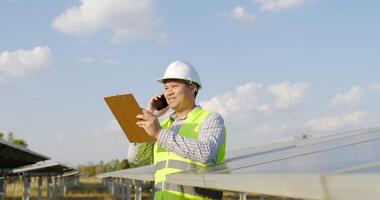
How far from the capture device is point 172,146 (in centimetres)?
333

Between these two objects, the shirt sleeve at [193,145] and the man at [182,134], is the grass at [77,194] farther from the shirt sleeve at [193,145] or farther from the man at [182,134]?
the shirt sleeve at [193,145]

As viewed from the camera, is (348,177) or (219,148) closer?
(348,177)

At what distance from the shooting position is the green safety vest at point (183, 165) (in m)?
3.56

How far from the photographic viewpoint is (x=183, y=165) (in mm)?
3559

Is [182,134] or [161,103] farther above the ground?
[161,103]

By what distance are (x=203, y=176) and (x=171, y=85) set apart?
106 cm

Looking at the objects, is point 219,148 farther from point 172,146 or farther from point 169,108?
point 169,108

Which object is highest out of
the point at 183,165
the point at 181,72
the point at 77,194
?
the point at 181,72

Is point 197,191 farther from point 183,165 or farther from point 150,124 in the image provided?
point 150,124

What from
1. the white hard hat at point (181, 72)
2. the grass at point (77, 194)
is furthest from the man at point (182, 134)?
the grass at point (77, 194)

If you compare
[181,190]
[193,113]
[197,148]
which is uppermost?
[193,113]

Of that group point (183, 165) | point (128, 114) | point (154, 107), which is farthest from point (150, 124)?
point (154, 107)

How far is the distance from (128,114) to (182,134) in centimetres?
41

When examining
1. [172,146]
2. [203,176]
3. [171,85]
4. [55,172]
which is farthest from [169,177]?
[55,172]
